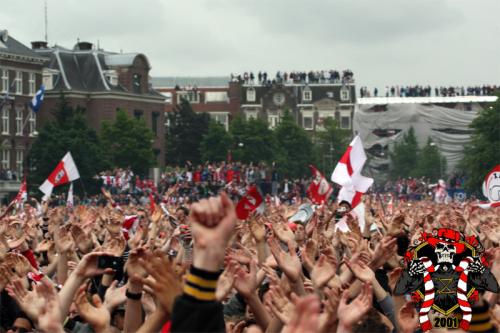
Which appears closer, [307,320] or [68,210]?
[307,320]

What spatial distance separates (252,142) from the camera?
99.0m

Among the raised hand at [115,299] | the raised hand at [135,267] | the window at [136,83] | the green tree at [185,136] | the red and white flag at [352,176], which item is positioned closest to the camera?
the raised hand at [135,267]

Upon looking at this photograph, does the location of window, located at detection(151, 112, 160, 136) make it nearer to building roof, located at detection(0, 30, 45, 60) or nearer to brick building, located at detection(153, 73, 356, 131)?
building roof, located at detection(0, 30, 45, 60)

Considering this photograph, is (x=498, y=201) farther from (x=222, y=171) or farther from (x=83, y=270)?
(x=222, y=171)

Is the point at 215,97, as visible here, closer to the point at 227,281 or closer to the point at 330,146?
the point at 330,146

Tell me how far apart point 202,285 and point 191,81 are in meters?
149

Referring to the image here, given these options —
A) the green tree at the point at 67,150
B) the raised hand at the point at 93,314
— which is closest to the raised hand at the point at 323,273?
the raised hand at the point at 93,314

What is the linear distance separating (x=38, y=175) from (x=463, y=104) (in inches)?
2242

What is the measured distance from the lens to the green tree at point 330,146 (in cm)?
10756

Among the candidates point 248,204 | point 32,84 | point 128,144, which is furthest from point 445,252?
point 32,84

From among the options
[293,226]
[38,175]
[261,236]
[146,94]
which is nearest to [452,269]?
[261,236]

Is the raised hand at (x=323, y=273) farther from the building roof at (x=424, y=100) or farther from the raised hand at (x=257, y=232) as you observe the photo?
the building roof at (x=424, y=100)

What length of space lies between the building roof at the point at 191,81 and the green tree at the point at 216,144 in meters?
48.2

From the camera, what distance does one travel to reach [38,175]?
75375 mm
